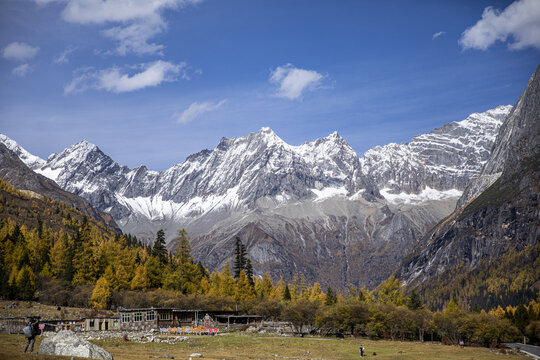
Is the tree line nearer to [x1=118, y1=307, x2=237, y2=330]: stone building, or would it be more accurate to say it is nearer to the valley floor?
[x1=118, y1=307, x2=237, y2=330]: stone building

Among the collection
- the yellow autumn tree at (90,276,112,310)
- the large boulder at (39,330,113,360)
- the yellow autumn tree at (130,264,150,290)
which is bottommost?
the large boulder at (39,330,113,360)

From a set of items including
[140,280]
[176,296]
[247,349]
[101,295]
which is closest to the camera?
[247,349]

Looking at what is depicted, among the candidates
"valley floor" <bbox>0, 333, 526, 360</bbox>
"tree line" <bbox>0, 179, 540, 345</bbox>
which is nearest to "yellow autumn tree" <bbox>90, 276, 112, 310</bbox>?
"tree line" <bbox>0, 179, 540, 345</bbox>

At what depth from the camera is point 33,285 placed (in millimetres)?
124750

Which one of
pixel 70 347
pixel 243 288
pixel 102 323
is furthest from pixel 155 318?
pixel 70 347

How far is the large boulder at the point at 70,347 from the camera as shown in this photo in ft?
162

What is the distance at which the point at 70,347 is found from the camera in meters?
49.8

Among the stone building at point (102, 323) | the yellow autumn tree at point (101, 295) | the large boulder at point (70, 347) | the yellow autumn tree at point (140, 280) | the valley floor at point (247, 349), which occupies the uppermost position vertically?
the yellow autumn tree at point (140, 280)

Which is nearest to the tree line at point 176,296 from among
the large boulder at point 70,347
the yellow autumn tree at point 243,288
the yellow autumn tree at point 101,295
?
the yellow autumn tree at point 101,295

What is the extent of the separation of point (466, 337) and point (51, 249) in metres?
116

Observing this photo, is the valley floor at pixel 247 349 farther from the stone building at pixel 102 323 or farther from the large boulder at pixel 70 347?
Answer: the stone building at pixel 102 323

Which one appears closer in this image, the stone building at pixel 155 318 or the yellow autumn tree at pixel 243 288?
the stone building at pixel 155 318

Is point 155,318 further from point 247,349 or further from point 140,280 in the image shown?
point 247,349

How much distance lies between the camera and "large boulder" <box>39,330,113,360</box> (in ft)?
162
